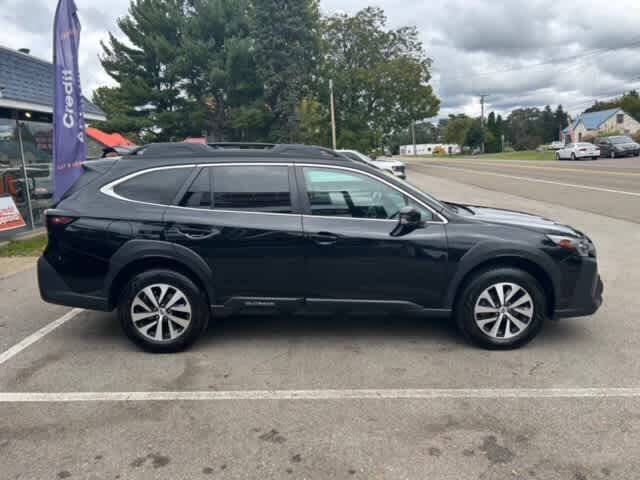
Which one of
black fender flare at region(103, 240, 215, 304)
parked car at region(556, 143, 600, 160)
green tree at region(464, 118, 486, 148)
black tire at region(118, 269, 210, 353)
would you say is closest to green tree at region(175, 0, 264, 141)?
parked car at region(556, 143, 600, 160)

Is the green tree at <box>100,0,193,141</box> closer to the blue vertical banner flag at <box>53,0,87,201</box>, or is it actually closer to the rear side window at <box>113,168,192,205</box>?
the blue vertical banner flag at <box>53,0,87,201</box>

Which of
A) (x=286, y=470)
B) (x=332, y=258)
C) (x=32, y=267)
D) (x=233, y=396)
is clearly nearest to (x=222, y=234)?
(x=332, y=258)

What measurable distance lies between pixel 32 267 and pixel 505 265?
7.13 metres

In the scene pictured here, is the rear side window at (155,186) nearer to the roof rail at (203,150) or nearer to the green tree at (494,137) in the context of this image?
the roof rail at (203,150)

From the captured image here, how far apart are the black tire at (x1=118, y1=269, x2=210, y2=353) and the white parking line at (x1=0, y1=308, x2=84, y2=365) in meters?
1.08

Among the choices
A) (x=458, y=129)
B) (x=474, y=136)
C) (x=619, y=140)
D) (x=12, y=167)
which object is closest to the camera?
(x=12, y=167)

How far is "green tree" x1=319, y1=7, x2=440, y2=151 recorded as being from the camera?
145 ft

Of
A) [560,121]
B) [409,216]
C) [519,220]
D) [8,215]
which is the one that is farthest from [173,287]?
[560,121]

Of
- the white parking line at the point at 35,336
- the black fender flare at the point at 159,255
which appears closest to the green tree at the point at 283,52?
the white parking line at the point at 35,336

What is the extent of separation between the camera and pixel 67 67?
325 inches

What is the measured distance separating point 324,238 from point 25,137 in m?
9.89

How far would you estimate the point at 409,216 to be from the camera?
3.92 metres

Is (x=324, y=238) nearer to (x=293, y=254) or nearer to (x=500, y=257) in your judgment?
(x=293, y=254)

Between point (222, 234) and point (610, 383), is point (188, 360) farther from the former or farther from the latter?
point (610, 383)
